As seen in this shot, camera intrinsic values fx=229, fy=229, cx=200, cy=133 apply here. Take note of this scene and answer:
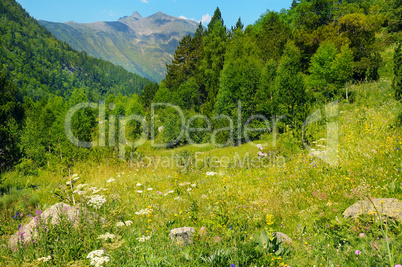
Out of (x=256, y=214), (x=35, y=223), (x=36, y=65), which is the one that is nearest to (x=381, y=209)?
(x=256, y=214)

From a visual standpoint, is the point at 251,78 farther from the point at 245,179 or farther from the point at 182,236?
the point at 182,236

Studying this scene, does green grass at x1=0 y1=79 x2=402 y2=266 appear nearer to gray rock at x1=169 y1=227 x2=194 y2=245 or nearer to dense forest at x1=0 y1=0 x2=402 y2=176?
gray rock at x1=169 y1=227 x2=194 y2=245

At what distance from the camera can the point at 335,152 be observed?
7844mm

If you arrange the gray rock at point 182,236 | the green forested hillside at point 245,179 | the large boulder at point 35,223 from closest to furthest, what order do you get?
the green forested hillside at point 245,179, the gray rock at point 182,236, the large boulder at point 35,223

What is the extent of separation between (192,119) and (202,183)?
28468 mm

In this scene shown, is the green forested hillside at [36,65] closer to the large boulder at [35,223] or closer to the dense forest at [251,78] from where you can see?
the dense forest at [251,78]

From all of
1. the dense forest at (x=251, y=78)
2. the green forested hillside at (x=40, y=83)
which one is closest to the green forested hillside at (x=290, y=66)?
the dense forest at (x=251, y=78)

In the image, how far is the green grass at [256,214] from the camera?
9.97ft

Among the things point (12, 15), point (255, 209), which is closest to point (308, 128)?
point (255, 209)

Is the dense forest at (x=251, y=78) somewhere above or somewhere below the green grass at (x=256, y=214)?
above

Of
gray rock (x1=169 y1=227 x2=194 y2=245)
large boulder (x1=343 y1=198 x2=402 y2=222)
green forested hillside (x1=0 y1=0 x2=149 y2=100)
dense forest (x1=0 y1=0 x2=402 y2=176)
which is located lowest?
gray rock (x1=169 y1=227 x2=194 y2=245)

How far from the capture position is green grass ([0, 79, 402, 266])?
3.04 metres

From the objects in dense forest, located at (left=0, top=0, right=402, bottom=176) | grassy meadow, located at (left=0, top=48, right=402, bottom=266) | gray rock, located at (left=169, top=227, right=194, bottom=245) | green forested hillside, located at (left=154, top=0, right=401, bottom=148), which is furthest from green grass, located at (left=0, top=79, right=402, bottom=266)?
green forested hillside, located at (left=154, top=0, right=401, bottom=148)

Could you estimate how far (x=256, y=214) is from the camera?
17.4 feet
